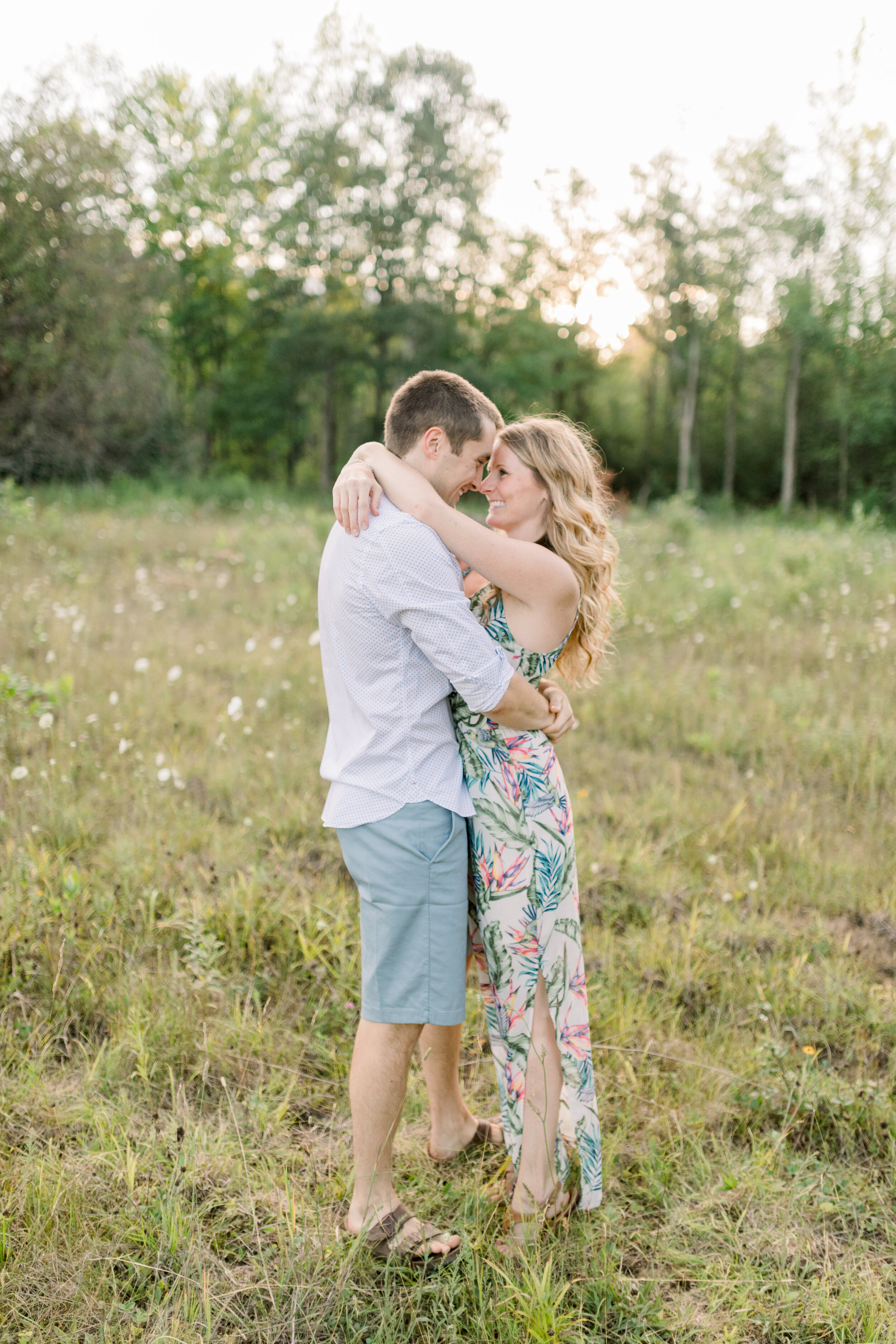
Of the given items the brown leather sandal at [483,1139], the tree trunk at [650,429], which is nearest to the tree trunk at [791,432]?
the tree trunk at [650,429]

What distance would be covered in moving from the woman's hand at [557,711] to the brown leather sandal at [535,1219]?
130cm

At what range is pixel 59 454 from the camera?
60.7 ft

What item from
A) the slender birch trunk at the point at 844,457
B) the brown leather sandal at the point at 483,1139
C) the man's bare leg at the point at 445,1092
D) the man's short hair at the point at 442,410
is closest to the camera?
the man's short hair at the point at 442,410

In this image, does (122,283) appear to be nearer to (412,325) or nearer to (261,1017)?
(412,325)

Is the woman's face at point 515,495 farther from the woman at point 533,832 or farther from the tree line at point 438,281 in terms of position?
the tree line at point 438,281

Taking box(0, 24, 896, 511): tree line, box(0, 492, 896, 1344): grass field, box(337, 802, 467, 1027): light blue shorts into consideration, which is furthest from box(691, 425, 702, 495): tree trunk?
box(337, 802, 467, 1027): light blue shorts

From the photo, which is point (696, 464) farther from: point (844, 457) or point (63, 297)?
point (63, 297)

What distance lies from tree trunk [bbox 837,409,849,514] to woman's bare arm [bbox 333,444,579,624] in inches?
1361

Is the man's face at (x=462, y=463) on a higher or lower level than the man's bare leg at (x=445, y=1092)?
higher

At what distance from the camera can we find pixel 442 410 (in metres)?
2.34

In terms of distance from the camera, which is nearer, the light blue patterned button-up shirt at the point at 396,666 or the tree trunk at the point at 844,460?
the light blue patterned button-up shirt at the point at 396,666

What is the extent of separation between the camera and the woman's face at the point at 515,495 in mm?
2498

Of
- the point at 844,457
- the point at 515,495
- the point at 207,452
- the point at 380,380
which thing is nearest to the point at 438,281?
the point at 380,380

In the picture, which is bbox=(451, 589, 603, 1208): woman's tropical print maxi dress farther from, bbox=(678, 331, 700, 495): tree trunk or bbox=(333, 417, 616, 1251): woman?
bbox=(678, 331, 700, 495): tree trunk
